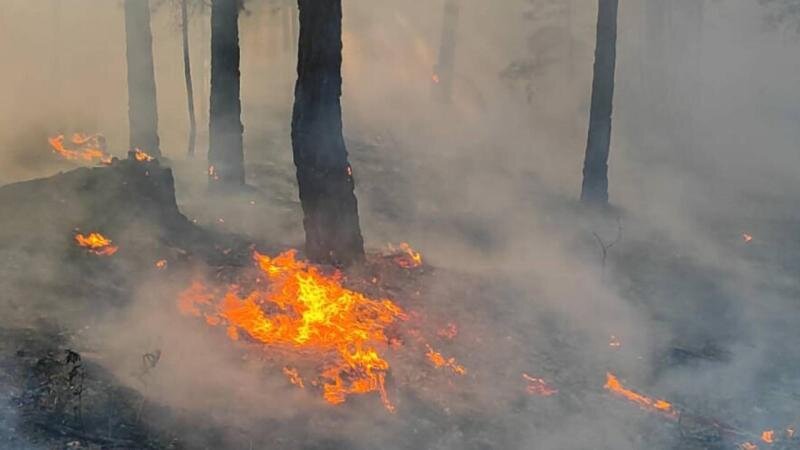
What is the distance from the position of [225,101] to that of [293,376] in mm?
9045

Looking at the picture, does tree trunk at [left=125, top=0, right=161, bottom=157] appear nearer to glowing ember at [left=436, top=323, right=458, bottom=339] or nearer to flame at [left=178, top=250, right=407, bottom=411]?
flame at [left=178, top=250, right=407, bottom=411]

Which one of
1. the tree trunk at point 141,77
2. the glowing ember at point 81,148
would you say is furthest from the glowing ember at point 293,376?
the glowing ember at point 81,148

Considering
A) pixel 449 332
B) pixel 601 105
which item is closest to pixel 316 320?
pixel 449 332

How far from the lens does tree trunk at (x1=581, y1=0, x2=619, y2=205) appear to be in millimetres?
16750

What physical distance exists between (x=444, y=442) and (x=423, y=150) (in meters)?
16.7

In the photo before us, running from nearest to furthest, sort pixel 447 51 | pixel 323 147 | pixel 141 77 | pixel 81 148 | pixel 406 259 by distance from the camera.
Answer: pixel 323 147
pixel 406 259
pixel 141 77
pixel 81 148
pixel 447 51

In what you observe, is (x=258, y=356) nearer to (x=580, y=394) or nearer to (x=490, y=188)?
(x=580, y=394)

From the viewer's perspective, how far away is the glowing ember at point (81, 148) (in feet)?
73.2

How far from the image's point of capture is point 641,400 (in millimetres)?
9398

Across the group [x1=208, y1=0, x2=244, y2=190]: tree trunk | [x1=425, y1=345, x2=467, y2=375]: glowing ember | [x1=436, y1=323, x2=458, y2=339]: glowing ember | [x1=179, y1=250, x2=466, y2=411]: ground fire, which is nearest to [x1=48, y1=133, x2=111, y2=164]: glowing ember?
[x1=208, y1=0, x2=244, y2=190]: tree trunk

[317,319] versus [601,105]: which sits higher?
[601,105]

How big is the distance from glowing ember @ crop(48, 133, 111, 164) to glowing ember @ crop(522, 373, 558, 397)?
52.0 feet

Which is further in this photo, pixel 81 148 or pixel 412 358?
pixel 81 148

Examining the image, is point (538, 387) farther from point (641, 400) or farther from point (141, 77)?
point (141, 77)
